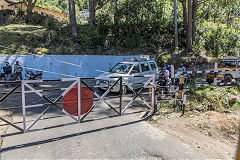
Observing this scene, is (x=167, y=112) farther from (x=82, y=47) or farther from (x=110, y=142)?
(x=82, y=47)

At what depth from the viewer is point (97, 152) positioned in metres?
4.62

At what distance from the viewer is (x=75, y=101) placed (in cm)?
582

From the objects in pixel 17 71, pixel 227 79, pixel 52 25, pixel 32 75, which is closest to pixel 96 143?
pixel 17 71

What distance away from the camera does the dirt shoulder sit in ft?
16.3

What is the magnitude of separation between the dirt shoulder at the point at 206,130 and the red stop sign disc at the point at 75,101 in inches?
90.3

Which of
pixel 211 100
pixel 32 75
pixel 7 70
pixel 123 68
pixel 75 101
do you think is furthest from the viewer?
pixel 32 75

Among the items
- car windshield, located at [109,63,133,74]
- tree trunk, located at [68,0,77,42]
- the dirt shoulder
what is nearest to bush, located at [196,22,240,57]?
tree trunk, located at [68,0,77,42]

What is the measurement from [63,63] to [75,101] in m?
9.91

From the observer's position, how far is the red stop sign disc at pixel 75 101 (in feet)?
18.8

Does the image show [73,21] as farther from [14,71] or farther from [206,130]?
[206,130]

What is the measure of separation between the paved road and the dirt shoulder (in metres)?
0.36

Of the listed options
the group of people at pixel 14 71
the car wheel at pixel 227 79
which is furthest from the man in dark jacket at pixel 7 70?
the car wheel at pixel 227 79

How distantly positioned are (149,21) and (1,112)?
1985cm

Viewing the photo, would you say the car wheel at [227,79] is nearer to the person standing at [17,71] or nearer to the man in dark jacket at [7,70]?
the person standing at [17,71]
